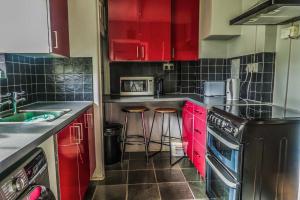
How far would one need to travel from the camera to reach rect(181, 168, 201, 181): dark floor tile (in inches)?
98.1

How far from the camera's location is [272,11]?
1.53 m

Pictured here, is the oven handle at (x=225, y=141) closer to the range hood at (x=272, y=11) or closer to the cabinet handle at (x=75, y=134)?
the range hood at (x=272, y=11)

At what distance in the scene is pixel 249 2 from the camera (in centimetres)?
242

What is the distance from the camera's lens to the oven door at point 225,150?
4.91 feet

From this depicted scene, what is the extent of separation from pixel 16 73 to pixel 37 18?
2.09 ft

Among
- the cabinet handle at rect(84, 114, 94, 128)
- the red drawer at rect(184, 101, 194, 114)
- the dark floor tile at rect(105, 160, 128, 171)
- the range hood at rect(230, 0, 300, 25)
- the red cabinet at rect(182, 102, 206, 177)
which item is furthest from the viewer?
the dark floor tile at rect(105, 160, 128, 171)

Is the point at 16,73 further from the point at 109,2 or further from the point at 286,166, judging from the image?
the point at 286,166

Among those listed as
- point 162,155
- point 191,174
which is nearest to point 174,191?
point 191,174

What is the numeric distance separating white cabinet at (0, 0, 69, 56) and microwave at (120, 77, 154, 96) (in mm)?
1419

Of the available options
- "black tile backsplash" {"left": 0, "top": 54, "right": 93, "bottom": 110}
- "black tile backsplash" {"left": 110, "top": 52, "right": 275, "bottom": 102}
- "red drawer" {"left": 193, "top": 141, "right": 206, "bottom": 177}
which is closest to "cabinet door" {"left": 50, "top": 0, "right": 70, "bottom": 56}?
"black tile backsplash" {"left": 0, "top": 54, "right": 93, "bottom": 110}

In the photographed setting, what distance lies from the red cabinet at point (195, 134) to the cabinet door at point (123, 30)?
38.5 inches

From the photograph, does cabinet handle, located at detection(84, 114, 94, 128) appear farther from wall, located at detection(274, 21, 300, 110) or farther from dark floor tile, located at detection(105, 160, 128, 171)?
wall, located at detection(274, 21, 300, 110)

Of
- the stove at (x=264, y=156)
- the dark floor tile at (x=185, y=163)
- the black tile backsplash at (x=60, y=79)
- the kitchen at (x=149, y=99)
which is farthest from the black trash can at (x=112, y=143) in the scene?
the stove at (x=264, y=156)

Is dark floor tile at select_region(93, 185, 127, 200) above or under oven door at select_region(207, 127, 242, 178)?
under
